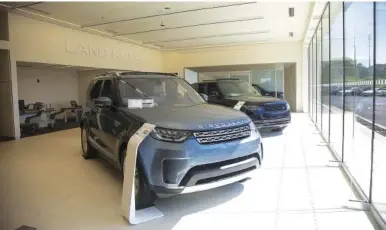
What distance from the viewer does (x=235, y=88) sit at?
27.3 ft

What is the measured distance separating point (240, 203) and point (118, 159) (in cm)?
144

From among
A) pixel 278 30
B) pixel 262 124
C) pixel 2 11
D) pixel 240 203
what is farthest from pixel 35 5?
pixel 278 30

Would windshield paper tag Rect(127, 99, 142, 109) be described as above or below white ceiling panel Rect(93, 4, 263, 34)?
below

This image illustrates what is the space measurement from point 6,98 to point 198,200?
6961 mm

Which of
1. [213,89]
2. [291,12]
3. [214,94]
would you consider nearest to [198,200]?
[214,94]

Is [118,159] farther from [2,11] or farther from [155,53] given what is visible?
[155,53]

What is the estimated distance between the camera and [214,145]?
2947 mm

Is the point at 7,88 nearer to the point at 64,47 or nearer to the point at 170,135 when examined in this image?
the point at 64,47

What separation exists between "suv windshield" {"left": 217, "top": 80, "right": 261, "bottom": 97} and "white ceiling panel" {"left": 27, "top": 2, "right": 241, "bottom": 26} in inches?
81.7

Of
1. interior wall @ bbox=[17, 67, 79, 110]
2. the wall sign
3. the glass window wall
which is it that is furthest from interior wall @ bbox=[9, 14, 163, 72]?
the glass window wall

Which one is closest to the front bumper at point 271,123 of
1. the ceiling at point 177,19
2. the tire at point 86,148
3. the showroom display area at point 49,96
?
the ceiling at point 177,19

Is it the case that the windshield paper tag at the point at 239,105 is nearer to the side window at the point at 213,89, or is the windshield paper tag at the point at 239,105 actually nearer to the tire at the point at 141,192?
the side window at the point at 213,89

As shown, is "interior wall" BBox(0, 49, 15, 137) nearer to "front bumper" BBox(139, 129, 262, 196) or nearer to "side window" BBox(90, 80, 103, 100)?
"side window" BBox(90, 80, 103, 100)

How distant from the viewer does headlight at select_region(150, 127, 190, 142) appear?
9.47ft
